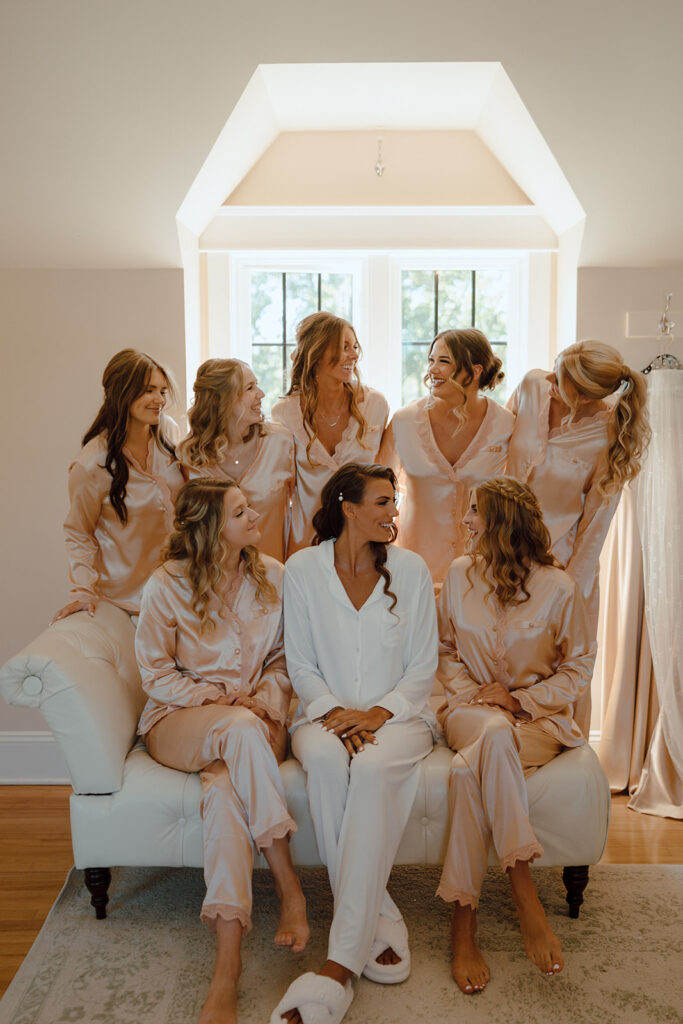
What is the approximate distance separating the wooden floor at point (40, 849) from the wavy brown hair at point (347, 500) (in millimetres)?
1223

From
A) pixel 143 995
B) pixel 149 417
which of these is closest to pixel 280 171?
pixel 149 417

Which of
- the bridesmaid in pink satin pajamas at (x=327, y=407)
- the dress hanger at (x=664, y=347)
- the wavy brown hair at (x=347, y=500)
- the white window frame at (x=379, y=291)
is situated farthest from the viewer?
the white window frame at (x=379, y=291)

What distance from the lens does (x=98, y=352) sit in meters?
3.60

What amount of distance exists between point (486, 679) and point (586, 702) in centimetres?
70

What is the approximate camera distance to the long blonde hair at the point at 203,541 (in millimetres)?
2559

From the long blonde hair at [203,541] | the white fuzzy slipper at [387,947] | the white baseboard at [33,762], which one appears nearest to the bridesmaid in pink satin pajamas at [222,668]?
the long blonde hair at [203,541]

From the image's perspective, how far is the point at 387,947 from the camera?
7.31 ft

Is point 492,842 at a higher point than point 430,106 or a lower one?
lower

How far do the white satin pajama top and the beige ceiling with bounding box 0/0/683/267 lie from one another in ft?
2.95

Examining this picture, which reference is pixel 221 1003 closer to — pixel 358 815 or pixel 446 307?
pixel 358 815

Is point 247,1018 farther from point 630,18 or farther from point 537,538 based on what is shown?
point 630,18

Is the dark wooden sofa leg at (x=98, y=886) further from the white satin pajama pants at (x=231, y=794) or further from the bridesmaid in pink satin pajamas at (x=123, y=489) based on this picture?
the bridesmaid in pink satin pajamas at (x=123, y=489)

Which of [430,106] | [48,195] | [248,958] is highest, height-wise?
[430,106]

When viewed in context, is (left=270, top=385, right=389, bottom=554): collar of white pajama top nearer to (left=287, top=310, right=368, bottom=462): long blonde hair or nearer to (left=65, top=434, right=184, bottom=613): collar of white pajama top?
(left=287, top=310, right=368, bottom=462): long blonde hair
